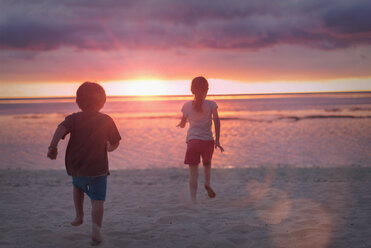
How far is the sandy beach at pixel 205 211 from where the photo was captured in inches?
172

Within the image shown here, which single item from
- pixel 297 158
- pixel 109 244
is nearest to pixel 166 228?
pixel 109 244

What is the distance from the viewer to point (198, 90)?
5758 mm

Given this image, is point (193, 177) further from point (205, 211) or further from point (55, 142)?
point (55, 142)

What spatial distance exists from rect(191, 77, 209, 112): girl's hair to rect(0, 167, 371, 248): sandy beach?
1744mm

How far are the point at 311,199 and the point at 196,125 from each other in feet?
8.44

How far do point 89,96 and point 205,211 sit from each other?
9.32ft

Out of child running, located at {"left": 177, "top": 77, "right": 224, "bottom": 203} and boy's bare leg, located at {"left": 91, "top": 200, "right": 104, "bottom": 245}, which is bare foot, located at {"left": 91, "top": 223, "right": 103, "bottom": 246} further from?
child running, located at {"left": 177, "top": 77, "right": 224, "bottom": 203}

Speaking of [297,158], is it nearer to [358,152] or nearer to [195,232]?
[358,152]

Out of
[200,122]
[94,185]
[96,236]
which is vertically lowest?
[96,236]

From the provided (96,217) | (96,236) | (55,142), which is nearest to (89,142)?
(55,142)

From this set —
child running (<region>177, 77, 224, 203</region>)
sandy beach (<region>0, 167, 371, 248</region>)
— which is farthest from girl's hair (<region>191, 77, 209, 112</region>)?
sandy beach (<region>0, 167, 371, 248</region>)

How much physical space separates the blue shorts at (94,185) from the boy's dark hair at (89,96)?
2.67ft

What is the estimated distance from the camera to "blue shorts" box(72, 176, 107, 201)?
4039 millimetres

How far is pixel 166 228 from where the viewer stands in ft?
15.9
